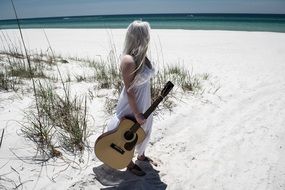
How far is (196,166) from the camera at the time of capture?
7.70 feet

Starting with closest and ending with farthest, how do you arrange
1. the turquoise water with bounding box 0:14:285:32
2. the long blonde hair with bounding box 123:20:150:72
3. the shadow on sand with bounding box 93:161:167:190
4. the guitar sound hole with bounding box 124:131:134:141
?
the long blonde hair with bounding box 123:20:150:72
the guitar sound hole with bounding box 124:131:134:141
the shadow on sand with bounding box 93:161:167:190
the turquoise water with bounding box 0:14:285:32

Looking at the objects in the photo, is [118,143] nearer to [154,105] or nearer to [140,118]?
[140,118]

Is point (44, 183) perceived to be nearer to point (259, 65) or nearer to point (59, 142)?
point (59, 142)

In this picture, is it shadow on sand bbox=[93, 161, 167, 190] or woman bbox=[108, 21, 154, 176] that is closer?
woman bbox=[108, 21, 154, 176]

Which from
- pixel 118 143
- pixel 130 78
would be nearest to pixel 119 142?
pixel 118 143

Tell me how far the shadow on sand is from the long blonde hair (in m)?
0.93

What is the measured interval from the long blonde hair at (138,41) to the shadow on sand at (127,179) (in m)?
0.93

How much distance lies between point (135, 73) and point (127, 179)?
0.90 meters

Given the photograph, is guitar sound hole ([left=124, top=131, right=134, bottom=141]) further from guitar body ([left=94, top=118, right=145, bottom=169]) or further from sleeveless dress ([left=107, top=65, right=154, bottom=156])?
sleeveless dress ([left=107, top=65, right=154, bottom=156])

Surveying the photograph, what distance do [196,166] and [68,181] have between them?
42.7 inches

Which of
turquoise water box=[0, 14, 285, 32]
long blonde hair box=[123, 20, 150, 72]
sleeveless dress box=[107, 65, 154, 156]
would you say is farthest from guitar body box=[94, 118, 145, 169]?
turquoise water box=[0, 14, 285, 32]

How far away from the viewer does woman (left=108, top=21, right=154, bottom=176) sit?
1.77 m

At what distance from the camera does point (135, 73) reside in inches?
72.2

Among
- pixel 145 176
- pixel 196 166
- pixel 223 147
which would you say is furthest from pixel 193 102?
pixel 145 176
